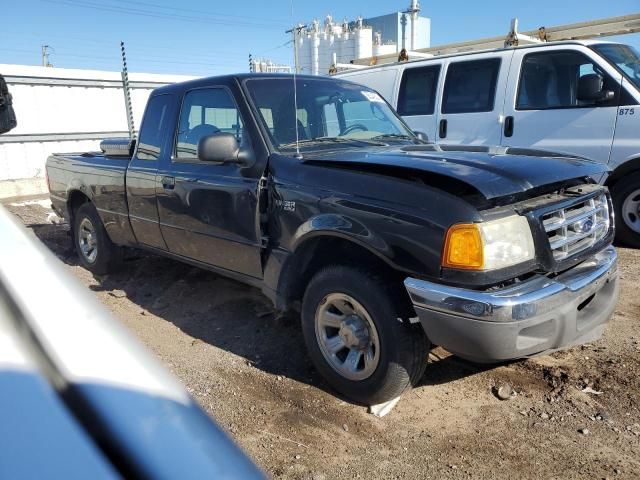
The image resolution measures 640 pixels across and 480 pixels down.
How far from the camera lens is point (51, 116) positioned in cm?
1163

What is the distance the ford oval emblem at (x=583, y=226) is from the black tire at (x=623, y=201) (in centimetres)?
333

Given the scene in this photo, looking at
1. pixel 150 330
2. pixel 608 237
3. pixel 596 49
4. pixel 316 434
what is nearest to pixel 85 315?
pixel 316 434

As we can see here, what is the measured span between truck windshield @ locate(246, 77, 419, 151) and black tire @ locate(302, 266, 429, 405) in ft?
3.51

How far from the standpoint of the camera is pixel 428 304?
7.91 ft

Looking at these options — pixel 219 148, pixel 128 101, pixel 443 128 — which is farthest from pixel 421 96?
pixel 128 101

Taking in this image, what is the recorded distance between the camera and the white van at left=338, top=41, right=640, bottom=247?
5.54 m

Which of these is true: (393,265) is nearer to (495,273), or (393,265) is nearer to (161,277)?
(495,273)

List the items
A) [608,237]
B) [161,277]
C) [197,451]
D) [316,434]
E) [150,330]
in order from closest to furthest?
1. [197,451]
2. [316,434]
3. [608,237]
4. [150,330]
5. [161,277]

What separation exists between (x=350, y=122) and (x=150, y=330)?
2.34m

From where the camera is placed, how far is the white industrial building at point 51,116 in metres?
11.1

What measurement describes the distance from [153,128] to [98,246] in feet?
5.62

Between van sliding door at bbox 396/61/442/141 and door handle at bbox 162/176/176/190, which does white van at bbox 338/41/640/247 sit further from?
door handle at bbox 162/176/176/190

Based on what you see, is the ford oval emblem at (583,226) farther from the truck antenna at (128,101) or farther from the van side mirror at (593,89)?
the truck antenna at (128,101)

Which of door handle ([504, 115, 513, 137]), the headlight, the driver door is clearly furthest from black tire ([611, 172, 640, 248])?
the driver door
